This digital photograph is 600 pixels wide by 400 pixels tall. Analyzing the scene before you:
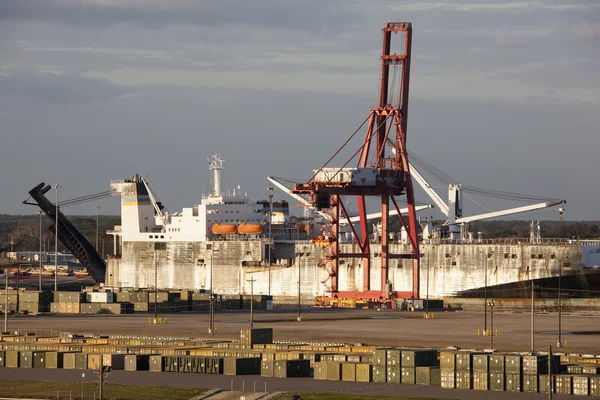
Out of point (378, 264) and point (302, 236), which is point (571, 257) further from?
point (302, 236)

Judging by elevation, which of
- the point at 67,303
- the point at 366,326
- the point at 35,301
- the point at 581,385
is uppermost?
the point at 35,301

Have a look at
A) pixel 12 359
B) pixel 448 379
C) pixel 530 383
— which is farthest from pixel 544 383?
pixel 12 359

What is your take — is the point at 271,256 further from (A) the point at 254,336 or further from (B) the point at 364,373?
(B) the point at 364,373

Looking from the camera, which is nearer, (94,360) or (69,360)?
(94,360)

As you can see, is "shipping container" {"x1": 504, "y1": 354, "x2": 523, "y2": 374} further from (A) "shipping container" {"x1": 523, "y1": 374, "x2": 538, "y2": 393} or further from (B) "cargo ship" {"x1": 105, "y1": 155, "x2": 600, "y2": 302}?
(B) "cargo ship" {"x1": 105, "y1": 155, "x2": 600, "y2": 302}

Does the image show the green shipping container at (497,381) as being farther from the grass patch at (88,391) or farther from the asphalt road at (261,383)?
the grass patch at (88,391)

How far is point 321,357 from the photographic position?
61469 millimetres

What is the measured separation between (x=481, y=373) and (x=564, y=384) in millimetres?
3873

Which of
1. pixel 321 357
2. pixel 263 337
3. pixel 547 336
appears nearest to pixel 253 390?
pixel 321 357

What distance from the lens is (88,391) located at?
52906mm

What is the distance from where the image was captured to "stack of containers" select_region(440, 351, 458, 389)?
55.0 m

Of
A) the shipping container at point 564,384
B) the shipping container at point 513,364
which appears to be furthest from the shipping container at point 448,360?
the shipping container at point 564,384

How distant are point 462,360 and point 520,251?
52411 millimetres

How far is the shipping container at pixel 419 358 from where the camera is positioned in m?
56.8
